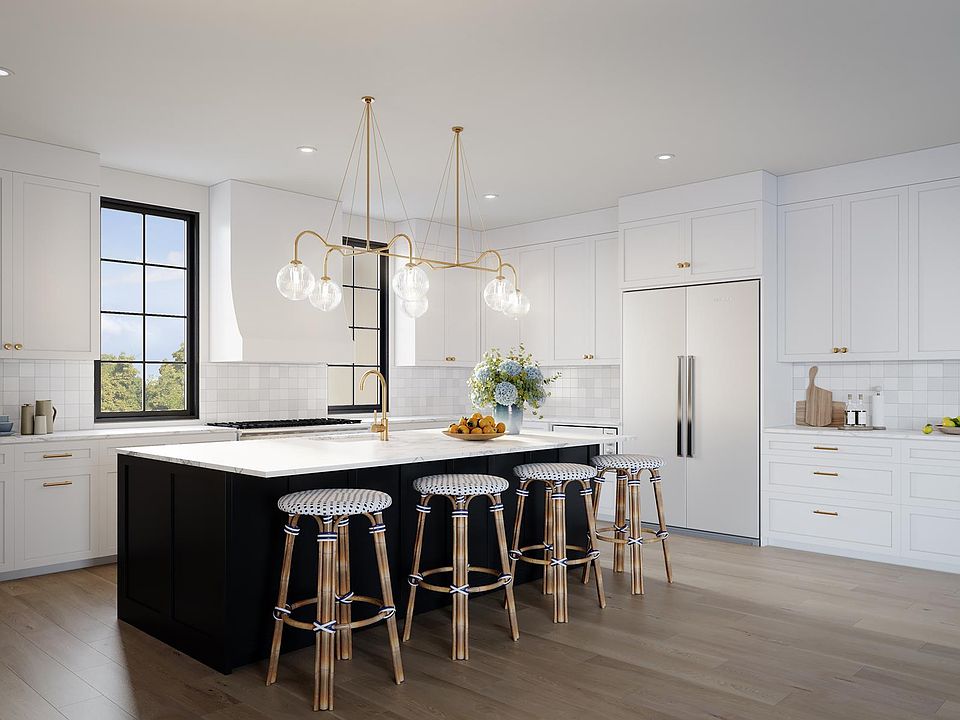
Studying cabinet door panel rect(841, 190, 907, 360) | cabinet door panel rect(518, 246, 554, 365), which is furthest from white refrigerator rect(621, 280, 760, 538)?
cabinet door panel rect(518, 246, 554, 365)

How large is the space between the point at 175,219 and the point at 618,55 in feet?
12.8

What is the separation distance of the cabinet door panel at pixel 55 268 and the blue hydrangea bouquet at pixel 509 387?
106 inches

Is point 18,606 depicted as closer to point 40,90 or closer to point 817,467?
point 40,90

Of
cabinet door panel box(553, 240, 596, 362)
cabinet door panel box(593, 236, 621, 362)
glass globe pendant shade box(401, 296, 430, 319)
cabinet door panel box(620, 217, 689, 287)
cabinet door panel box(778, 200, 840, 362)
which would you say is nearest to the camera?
glass globe pendant shade box(401, 296, 430, 319)

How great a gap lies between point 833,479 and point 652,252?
7.26 ft

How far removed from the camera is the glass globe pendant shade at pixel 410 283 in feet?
13.4

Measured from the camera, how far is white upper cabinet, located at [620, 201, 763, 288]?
571 cm

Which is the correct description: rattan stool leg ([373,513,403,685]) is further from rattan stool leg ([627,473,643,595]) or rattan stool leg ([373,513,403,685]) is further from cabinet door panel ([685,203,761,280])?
cabinet door panel ([685,203,761,280])

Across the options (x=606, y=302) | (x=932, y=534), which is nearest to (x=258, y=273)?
(x=606, y=302)

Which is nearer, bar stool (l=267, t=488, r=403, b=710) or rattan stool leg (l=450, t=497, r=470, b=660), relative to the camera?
bar stool (l=267, t=488, r=403, b=710)

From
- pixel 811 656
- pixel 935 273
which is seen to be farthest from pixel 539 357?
pixel 811 656

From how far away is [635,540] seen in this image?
14.6ft

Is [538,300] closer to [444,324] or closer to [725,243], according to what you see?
[444,324]

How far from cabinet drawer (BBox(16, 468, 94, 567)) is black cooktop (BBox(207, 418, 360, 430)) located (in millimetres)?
1129
